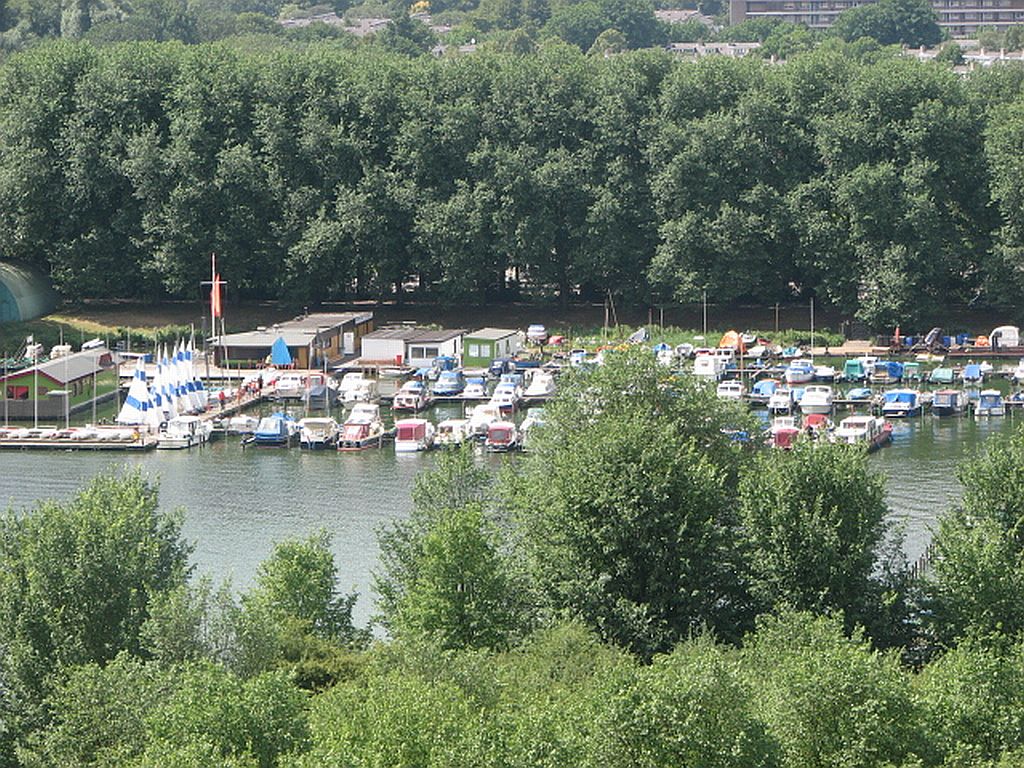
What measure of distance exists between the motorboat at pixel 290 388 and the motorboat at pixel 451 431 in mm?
5329

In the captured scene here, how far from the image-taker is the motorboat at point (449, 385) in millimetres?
63938

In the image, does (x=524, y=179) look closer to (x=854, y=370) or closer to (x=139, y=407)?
(x=854, y=370)

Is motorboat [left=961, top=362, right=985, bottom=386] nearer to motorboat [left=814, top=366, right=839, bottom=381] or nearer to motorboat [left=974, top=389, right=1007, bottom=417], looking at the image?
motorboat [left=974, top=389, right=1007, bottom=417]

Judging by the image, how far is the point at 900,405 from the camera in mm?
60594

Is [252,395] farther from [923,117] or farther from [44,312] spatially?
[923,117]

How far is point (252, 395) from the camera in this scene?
63438 mm

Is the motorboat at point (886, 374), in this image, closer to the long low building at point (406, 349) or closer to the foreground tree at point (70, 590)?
the long low building at point (406, 349)

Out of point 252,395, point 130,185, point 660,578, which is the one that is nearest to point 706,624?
point 660,578

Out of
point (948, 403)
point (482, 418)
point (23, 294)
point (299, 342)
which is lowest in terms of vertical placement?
point (948, 403)

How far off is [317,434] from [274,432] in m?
1.03

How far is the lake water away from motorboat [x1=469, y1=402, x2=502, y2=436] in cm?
164

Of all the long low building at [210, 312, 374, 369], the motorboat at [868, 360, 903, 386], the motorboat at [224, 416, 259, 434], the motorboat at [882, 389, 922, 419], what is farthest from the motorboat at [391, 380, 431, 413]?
the motorboat at [868, 360, 903, 386]

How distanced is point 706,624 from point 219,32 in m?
121

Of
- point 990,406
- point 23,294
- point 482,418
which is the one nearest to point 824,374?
point 990,406
